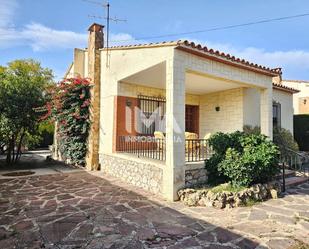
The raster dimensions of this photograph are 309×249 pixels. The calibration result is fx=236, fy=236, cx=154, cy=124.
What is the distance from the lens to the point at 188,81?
10312mm

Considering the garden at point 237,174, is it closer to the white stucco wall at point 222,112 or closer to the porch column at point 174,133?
the porch column at point 174,133

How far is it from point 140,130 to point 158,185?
4.56 meters

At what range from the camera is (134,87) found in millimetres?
11367

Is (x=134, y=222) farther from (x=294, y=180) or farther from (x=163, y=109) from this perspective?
(x=163, y=109)

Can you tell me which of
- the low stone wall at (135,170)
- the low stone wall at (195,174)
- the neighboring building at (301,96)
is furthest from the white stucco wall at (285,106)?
the low stone wall at (135,170)

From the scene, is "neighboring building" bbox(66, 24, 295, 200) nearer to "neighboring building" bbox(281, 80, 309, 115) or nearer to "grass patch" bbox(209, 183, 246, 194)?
"grass patch" bbox(209, 183, 246, 194)

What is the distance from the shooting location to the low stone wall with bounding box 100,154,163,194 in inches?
297

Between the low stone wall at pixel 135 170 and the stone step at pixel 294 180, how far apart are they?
15.6 feet

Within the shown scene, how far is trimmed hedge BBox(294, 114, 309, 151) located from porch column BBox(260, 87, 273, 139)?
8553 millimetres

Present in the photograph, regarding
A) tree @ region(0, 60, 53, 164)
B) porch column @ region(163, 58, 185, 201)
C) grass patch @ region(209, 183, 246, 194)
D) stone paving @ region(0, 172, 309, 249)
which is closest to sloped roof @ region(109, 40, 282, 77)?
porch column @ region(163, 58, 185, 201)

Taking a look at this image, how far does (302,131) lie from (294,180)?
9.31 metres

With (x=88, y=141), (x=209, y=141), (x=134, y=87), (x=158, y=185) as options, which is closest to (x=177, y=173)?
(x=158, y=185)

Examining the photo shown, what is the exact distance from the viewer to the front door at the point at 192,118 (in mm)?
13703

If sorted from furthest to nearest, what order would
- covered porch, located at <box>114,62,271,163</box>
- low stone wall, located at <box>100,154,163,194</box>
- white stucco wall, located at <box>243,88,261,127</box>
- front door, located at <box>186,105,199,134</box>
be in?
front door, located at <box>186,105,199,134</box> < white stucco wall, located at <box>243,88,261,127</box> < covered porch, located at <box>114,62,271,163</box> < low stone wall, located at <box>100,154,163,194</box>
